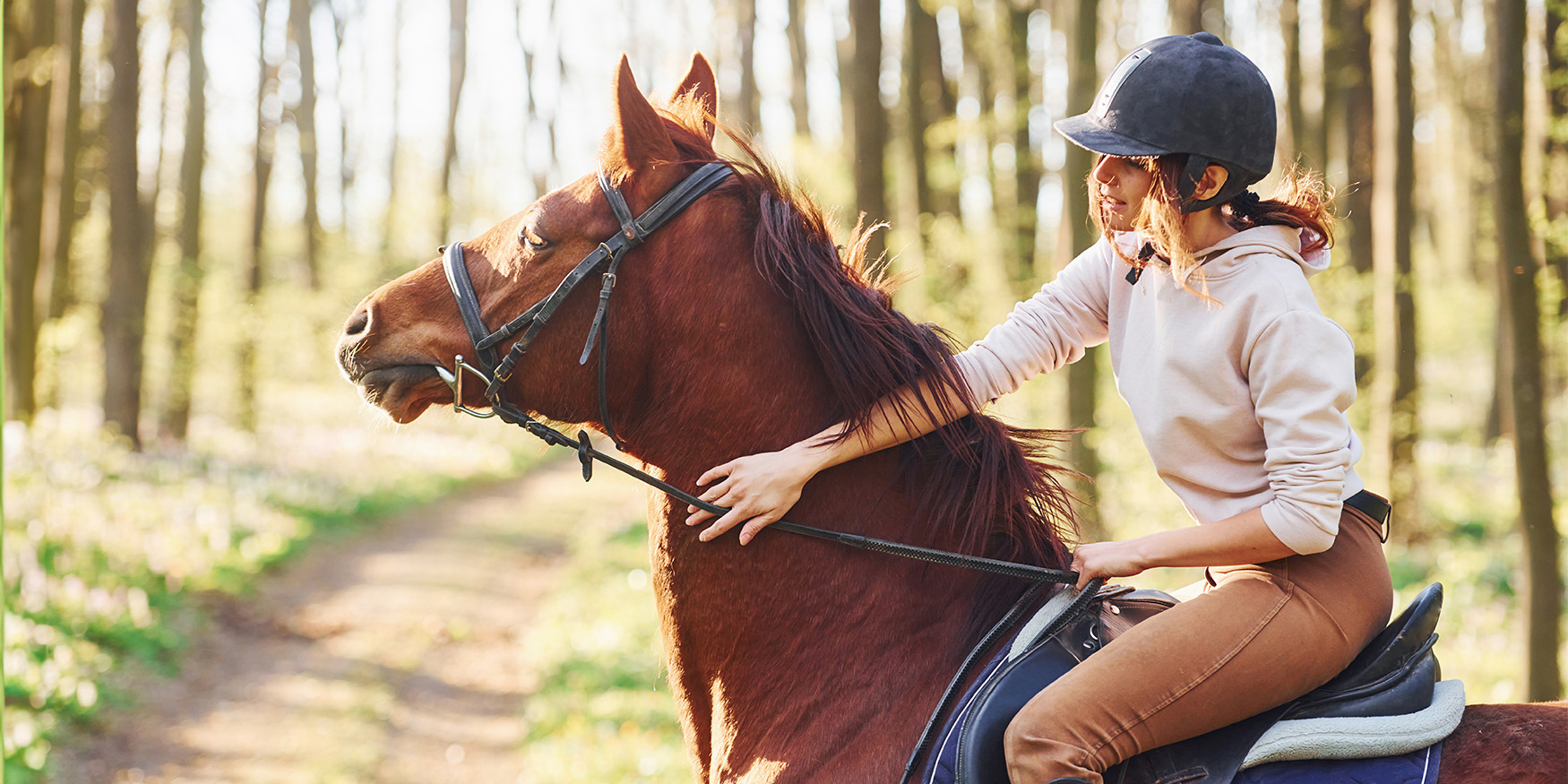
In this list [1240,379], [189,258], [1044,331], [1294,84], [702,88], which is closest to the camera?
[1240,379]

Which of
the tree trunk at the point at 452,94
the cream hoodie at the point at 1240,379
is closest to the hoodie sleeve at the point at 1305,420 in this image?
the cream hoodie at the point at 1240,379

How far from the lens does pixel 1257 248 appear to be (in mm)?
2207

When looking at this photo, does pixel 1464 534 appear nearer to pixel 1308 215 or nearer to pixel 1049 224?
pixel 1049 224

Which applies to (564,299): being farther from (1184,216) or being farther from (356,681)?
(356,681)

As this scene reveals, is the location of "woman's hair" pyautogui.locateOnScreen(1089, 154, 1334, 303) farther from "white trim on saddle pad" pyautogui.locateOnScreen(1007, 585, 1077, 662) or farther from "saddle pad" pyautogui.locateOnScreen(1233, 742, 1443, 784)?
"saddle pad" pyautogui.locateOnScreen(1233, 742, 1443, 784)

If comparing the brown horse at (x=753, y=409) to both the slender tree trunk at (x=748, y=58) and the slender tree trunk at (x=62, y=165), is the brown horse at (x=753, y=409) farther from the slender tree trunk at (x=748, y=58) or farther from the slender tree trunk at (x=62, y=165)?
the slender tree trunk at (x=748, y=58)

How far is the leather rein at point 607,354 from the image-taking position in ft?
8.04

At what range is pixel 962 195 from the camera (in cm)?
1925

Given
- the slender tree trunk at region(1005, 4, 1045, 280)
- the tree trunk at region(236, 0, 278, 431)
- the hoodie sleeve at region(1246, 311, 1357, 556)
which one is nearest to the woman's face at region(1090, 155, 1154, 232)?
the hoodie sleeve at region(1246, 311, 1357, 556)

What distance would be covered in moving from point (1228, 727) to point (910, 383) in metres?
1.03

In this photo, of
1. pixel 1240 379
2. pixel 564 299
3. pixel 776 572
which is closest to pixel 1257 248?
pixel 1240 379

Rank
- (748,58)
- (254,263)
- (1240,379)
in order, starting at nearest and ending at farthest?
(1240,379), (254,263), (748,58)

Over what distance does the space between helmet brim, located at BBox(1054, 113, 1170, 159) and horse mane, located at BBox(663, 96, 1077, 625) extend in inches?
22.2

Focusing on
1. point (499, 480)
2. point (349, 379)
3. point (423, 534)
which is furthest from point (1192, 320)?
point (499, 480)
